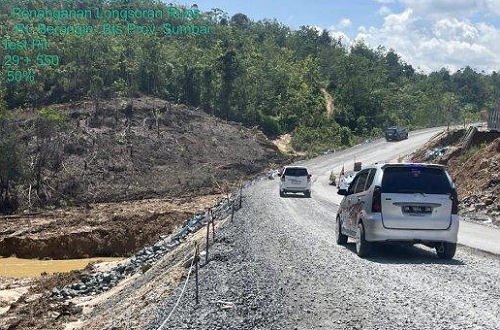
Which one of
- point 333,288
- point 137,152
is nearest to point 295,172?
point 333,288

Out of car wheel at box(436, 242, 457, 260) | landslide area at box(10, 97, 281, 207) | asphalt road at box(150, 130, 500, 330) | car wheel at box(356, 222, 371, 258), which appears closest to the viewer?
asphalt road at box(150, 130, 500, 330)

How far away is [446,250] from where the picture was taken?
46.0 ft

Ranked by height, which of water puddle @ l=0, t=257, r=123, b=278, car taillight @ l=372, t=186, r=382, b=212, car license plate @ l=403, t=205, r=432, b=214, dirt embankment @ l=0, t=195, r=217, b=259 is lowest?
water puddle @ l=0, t=257, r=123, b=278

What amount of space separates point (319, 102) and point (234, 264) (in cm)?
8697

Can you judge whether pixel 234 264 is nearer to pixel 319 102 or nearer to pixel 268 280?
pixel 268 280

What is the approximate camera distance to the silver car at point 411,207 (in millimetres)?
13578

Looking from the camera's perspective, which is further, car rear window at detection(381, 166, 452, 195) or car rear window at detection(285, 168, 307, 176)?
car rear window at detection(285, 168, 307, 176)

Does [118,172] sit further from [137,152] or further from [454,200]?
[454,200]

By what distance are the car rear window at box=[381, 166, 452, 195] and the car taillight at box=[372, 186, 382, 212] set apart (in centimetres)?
11

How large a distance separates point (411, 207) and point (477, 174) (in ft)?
70.6

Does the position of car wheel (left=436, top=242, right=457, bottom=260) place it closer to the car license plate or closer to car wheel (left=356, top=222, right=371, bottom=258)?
the car license plate

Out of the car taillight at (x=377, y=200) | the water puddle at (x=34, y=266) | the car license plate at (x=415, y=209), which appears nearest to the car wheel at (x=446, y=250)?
the car license plate at (x=415, y=209)

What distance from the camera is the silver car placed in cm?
1358

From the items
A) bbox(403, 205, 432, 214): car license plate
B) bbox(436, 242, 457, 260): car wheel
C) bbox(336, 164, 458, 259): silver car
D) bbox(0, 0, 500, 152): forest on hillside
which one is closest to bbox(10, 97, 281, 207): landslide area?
bbox(0, 0, 500, 152): forest on hillside
